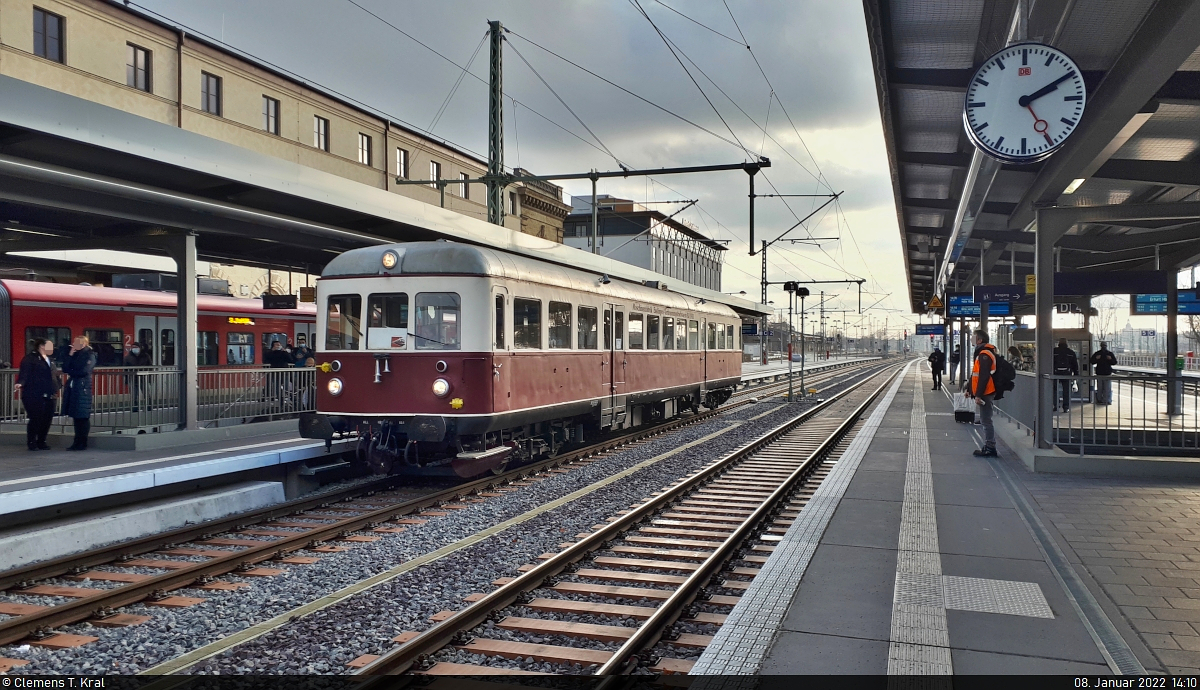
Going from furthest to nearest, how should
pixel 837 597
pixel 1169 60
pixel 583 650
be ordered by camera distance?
pixel 1169 60 < pixel 837 597 < pixel 583 650

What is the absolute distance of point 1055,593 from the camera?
5.54 metres

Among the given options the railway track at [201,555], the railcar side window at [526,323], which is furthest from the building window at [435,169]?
the railway track at [201,555]

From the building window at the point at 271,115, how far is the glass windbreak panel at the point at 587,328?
85.8 feet

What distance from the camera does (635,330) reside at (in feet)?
51.5

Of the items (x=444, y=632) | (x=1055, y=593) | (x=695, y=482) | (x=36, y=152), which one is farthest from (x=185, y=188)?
(x=1055, y=593)

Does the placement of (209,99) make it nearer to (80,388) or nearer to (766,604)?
(80,388)

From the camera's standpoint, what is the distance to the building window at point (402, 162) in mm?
41975

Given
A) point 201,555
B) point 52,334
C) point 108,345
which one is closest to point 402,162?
point 108,345

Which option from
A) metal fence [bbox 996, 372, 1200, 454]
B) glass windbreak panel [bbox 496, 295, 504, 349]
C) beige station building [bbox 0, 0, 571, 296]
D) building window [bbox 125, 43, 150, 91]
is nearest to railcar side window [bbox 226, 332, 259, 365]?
beige station building [bbox 0, 0, 571, 296]

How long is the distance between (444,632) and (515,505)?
4.50 m

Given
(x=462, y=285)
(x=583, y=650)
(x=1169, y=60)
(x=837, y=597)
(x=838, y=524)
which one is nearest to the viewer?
(x=583, y=650)

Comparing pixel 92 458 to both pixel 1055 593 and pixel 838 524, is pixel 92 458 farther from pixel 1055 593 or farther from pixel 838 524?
pixel 1055 593

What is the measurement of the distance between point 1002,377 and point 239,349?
1730cm

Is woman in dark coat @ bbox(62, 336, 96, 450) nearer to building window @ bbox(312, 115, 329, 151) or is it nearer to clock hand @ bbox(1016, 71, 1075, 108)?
clock hand @ bbox(1016, 71, 1075, 108)
